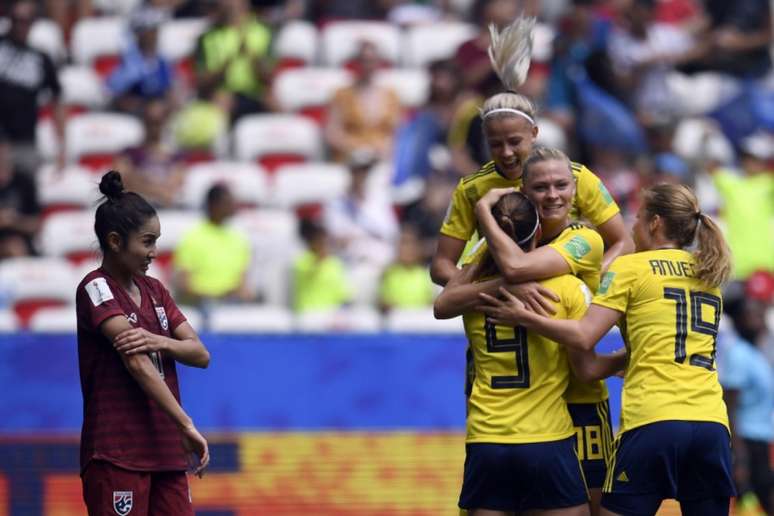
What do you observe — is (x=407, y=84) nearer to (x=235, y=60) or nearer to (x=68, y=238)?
(x=235, y=60)

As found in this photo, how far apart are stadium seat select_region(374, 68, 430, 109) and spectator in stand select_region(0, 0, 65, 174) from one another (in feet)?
10.1

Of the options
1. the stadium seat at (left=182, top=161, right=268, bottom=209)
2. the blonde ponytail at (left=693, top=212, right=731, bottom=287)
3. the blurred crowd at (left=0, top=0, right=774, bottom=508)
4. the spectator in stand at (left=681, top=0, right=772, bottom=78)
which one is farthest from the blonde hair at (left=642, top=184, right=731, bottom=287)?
the spectator in stand at (left=681, top=0, right=772, bottom=78)

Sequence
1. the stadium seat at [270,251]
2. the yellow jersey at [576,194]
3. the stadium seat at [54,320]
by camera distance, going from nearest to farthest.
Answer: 1. the yellow jersey at [576,194]
2. the stadium seat at [54,320]
3. the stadium seat at [270,251]

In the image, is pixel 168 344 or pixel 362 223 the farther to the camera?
pixel 362 223

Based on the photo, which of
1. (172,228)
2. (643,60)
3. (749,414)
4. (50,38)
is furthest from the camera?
(50,38)

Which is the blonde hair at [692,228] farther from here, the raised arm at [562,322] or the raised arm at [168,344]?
the raised arm at [168,344]

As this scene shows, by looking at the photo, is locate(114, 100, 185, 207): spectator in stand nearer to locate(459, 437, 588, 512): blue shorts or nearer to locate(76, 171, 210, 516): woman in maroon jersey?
locate(76, 171, 210, 516): woman in maroon jersey

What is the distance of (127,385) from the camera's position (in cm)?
597

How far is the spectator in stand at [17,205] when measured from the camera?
11.8 m

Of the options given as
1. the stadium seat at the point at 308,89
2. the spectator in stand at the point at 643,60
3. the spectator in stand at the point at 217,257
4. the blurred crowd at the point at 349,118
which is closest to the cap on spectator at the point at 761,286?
the blurred crowd at the point at 349,118

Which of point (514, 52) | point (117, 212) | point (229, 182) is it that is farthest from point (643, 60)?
point (117, 212)

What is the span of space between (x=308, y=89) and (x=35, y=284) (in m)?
3.85

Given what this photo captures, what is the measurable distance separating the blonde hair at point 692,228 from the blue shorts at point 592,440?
30.6 inches

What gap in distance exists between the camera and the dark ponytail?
594cm
